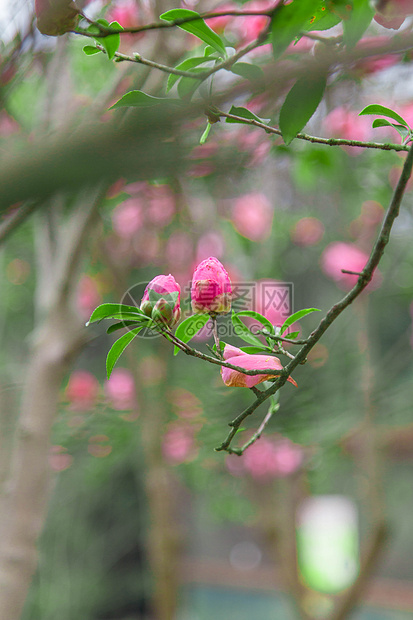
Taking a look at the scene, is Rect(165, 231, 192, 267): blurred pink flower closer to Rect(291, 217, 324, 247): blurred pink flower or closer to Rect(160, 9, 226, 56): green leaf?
Rect(291, 217, 324, 247): blurred pink flower

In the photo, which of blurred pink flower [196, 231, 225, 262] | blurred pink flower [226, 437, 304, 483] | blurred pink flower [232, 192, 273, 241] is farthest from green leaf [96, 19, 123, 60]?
blurred pink flower [226, 437, 304, 483]

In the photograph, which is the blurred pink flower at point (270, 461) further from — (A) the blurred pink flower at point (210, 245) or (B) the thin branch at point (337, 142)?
(B) the thin branch at point (337, 142)

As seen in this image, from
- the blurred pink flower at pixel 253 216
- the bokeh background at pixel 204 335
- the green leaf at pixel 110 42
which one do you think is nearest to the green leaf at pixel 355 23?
the green leaf at pixel 110 42

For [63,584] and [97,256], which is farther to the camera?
[63,584]

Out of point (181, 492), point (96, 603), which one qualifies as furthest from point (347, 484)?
point (96, 603)

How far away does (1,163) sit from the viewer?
17 cm

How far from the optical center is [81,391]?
1.31m

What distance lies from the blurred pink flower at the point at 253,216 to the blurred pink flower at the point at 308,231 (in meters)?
0.14

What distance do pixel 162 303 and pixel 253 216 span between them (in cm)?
110

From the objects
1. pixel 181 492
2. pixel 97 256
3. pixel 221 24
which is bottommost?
pixel 181 492

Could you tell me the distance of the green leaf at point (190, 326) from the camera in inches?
12.0

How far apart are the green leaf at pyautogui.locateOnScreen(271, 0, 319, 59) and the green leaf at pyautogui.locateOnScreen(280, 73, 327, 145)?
0.03 metres

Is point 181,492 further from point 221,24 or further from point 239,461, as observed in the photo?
point 221,24

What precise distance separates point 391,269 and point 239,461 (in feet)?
2.21
